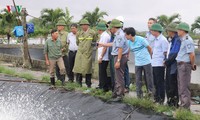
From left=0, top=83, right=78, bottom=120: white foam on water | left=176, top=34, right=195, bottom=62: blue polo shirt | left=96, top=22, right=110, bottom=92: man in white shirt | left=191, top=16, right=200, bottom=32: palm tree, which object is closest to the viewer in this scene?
left=176, top=34, right=195, bottom=62: blue polo shirt

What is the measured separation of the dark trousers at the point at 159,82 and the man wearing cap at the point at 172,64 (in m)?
0.22

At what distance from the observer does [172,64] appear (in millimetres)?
5785

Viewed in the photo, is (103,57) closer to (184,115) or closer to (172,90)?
(172,90)

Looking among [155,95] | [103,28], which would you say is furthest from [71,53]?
[155,95]

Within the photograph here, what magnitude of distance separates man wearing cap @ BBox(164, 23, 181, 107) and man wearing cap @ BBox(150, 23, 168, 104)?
0.20 meters

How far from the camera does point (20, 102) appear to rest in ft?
25.6

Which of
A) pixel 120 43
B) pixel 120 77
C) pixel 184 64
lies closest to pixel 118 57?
pixel 120 43

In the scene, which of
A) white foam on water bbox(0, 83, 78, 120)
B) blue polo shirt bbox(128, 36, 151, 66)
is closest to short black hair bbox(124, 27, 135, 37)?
blue polo shirt bbox(128, 36, 151, 66)

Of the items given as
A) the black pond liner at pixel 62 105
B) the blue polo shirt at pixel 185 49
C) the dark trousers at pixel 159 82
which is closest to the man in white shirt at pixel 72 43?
the black pond liner at pixel 62 105

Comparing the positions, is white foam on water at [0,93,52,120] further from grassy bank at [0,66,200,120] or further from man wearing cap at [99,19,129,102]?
man wearing cap at [99,19,129,102]

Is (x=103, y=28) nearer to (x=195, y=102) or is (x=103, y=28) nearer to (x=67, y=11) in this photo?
(x=195, y=102)

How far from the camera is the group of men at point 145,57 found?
5.35 metres

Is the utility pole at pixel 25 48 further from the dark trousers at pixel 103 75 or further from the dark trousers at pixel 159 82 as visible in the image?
the dark trousers at pixel 159 82

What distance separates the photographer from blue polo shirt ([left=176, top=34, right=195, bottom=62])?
521cm
